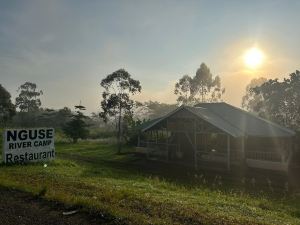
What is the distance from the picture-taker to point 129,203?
12.4 meters

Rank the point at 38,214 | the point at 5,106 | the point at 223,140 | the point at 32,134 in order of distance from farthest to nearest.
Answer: the point at 5,106 → the point at 223,140 → the point at 32,134 → the point at 38,214

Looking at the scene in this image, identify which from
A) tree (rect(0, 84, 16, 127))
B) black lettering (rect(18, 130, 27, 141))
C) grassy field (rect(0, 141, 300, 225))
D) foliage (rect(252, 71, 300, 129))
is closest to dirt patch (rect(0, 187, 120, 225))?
grassy field (rect(0, 141, 300, 225))

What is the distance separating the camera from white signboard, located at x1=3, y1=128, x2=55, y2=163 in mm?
24406

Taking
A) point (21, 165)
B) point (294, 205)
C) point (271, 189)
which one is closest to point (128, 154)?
point (21, 165)

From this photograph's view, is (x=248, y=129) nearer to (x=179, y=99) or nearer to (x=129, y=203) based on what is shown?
(x=129, y=203)

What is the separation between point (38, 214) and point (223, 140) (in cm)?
2446

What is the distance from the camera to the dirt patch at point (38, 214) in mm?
10469

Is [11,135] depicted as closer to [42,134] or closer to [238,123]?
[42,134]

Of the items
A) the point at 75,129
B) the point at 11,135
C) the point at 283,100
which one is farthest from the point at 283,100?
the point at 11,135

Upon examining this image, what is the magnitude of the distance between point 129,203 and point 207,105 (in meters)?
25.4

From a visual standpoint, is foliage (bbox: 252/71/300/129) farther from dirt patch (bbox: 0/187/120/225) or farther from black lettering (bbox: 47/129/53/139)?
dirt patch (bbox: 0/187/120/225)

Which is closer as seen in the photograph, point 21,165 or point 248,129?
point 21,165

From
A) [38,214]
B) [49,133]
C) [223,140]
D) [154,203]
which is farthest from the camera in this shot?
[223,140]

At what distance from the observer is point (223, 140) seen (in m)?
33.6
